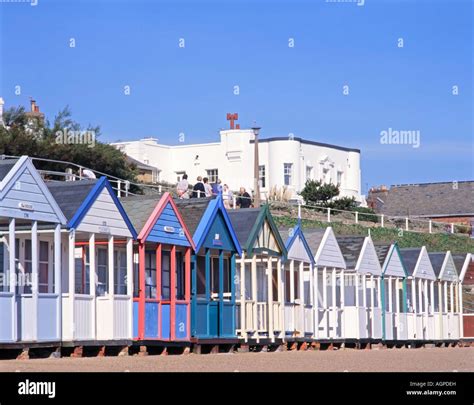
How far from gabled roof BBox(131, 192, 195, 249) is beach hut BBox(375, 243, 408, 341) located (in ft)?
42.5

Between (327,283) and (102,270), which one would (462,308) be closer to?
(327,283)

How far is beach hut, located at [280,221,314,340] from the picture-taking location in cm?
3225

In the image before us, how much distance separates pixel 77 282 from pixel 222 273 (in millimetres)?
4699

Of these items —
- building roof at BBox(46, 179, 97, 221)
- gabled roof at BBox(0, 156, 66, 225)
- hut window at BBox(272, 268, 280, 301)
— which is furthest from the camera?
hut window at BBox(272, 268, 280, 301)

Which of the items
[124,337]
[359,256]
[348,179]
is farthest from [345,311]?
[348,179]

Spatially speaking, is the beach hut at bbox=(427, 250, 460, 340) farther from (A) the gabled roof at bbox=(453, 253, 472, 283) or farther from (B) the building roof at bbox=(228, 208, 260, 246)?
(B) the building roof at bbox=(228, 208, 260, 246)

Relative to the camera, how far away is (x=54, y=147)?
169ft

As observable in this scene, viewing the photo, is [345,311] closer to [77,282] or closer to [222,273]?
[222,273]

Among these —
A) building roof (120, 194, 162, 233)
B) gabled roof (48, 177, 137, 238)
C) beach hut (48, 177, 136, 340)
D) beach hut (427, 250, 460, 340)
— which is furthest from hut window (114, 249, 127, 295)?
beach hut (427, 250, 460, 340)

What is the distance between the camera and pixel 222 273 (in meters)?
28.5

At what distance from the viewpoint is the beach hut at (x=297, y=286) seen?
3225cm

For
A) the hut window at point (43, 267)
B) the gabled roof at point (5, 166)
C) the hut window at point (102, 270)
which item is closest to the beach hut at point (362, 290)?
A: the hut window at point (102, 270)

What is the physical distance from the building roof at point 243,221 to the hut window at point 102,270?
5.05 meters

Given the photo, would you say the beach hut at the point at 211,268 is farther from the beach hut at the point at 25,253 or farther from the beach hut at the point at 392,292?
the beach hut at the point at 392,292
